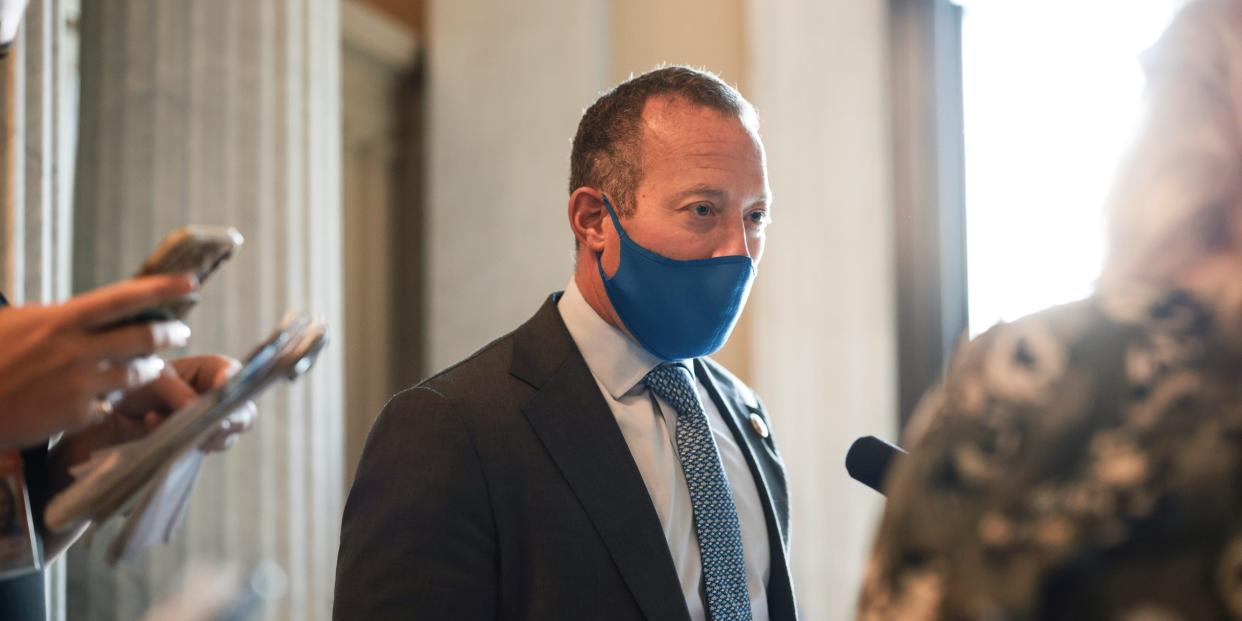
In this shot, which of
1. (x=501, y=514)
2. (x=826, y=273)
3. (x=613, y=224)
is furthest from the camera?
(x=826, y=273)

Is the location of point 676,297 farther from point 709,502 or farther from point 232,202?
point 232,202

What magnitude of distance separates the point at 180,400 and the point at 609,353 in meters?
0.92

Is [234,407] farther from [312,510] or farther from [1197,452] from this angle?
[312,510]

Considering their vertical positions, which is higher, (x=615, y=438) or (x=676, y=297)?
(x=676, y=297)

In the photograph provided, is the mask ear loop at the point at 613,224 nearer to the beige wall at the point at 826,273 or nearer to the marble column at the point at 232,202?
the marble column at the point at 232,202

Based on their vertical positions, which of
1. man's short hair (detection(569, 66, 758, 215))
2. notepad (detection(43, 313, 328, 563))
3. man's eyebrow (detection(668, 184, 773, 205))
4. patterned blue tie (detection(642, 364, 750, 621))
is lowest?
patterned blue tie (detection(642, 364, 750, 621))

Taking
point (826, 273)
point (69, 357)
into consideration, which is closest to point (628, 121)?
point (69, 357)

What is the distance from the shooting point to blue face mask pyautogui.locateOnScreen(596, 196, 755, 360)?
6.82 feet

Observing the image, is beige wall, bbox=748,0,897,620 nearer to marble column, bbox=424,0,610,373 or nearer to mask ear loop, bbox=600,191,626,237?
marble column, bbox=424,0,610,373

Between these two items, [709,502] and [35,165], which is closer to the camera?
[709,502]

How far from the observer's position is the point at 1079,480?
3.16 feet

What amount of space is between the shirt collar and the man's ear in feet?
0.44

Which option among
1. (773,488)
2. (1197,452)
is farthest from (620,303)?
(1197,452)

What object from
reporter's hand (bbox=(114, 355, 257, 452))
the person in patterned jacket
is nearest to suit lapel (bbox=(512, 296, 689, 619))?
reporter's hand (bbox=(114, 355, 257, 452))
